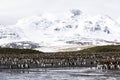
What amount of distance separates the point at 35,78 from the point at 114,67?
1806 centimetres

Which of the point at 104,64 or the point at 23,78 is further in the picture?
the point at 104,64

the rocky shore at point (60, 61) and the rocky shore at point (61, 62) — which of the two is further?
the rocky shore at point (60, 61)

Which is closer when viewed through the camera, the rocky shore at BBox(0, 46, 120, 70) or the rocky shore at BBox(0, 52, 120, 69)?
the rocky shore at BBox(0, 52, 120, 69)

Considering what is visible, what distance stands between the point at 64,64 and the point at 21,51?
66.5 meters

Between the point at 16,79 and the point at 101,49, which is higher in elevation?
the point at 101,49

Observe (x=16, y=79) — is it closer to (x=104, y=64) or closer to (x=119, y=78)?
(x=119, y=78)

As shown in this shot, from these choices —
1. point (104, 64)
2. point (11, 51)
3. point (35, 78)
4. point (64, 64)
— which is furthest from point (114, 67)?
point (11, 51)

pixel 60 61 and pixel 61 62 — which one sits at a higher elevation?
pixel 60 61

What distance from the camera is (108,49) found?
472 ft

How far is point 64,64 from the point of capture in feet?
237

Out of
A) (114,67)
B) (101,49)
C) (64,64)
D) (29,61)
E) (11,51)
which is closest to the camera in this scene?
(114,67)

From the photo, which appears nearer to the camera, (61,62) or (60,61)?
(61,62)

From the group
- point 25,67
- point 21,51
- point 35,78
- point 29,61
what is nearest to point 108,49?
point 21,51

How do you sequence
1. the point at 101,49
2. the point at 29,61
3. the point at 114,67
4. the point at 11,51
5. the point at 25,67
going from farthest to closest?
the point at 101,49 < the point at 11,51 < the point at 29,61 < the point at 25,67 < the point at 114,67
